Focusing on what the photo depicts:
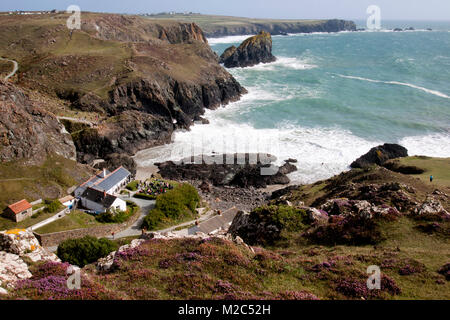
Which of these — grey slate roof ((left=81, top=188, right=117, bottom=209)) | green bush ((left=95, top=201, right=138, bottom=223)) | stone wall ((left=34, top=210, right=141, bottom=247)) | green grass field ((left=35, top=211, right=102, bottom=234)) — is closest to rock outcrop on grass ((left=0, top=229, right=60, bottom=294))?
stone wall ((left=34, top=210, right=141, bottom=247))

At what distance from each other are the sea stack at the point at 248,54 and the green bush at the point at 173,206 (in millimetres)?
100954

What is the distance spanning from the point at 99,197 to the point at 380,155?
42.3 meters

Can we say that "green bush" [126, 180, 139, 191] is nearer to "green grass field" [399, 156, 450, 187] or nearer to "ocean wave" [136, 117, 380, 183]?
"ocean wave" [136, 117, 380, 183]

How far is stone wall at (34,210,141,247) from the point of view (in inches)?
1284

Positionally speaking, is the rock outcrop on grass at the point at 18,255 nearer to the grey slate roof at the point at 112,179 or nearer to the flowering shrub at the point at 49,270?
the flowering shrub at the point at 49,270

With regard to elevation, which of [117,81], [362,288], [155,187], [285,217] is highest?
[117,81]

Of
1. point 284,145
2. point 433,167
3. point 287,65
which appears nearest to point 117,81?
point 284,145

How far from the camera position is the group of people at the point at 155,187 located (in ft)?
145

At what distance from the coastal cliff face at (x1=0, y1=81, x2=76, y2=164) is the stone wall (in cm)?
1492

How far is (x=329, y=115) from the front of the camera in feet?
257

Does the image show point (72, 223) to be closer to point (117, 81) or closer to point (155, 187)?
point (155, 187)

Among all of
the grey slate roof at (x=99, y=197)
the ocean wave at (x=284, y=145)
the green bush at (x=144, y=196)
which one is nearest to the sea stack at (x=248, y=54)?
the ocean wave at (x=284, y=145)

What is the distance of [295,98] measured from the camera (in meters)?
91.1

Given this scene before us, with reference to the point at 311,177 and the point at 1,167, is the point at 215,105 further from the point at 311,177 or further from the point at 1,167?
the point at 1,167
